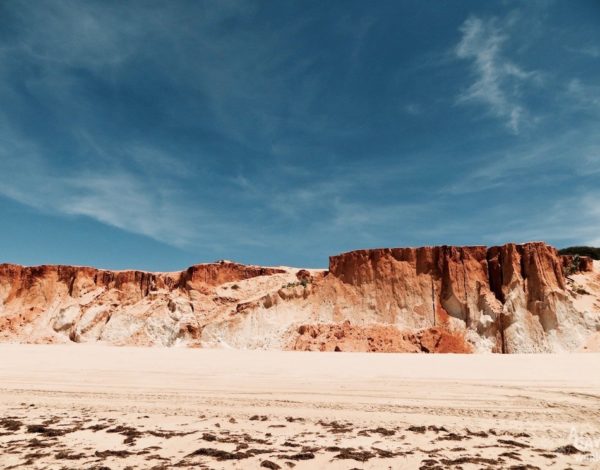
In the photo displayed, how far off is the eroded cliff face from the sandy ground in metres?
18.2

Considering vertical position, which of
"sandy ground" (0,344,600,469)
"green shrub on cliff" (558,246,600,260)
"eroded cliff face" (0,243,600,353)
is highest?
"green shrub on cliff" (558,246,600,260)

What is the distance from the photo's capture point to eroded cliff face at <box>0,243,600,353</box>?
31.8 meters

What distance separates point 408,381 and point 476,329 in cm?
2392

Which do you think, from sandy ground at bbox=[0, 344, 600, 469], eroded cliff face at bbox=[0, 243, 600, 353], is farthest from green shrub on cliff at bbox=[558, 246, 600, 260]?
sandy ground at bbox=[0, 344, 600, 469]

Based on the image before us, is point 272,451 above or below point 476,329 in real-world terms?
below

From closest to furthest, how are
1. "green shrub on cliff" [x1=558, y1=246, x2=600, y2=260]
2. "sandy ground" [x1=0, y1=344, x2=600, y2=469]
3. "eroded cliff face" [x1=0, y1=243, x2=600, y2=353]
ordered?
"sandy ground" [x1=0, y1=344, x2=600, y2=469] → "eroded cliff face" [x1=0, y1=243, x2=600, y2=353] → "green shrub on cliff" [x1=558, y1=246, x2=600, y2=260]

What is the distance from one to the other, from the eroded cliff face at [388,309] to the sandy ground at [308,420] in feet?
59.6

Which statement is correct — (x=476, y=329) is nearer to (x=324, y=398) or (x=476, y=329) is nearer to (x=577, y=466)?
(x=324, y=398)

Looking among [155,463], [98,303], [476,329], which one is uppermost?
[98,303]

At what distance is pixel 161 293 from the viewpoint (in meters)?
43.6

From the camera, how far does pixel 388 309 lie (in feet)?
119

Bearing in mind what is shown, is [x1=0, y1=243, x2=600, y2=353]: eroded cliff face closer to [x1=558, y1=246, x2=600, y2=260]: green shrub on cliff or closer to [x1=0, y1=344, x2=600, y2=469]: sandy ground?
[x1=0, y1=344, x2=600, y2=469]: sandy ground

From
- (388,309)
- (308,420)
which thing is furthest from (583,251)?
(308,420)

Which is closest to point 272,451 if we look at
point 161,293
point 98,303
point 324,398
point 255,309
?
point 324,398
